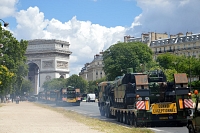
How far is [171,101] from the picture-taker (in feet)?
82.1

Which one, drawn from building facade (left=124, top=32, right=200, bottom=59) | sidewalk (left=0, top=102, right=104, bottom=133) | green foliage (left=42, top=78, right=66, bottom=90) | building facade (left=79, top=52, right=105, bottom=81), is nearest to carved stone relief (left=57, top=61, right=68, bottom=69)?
building facade (left=79, top=52, right=105, bottom=81)

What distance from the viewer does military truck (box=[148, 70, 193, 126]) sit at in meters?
24.1

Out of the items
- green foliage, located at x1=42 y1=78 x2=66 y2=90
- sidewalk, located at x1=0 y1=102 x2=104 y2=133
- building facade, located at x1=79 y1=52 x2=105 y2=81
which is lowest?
sidewalk, located at x1=0 y1=102 x2=104 y2=133

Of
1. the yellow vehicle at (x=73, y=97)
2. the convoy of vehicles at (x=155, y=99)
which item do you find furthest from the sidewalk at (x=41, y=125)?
the yellow vehicle at (x=73, y=97)

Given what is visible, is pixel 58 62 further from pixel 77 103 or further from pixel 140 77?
pixel 140 77

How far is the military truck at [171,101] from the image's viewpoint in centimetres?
2414

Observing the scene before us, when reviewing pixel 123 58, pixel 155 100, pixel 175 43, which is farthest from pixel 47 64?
pixel 155 100

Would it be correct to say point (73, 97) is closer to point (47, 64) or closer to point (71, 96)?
point (71, 96)

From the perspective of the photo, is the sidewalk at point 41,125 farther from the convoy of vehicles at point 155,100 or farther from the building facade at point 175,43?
the building facade at point 175,43

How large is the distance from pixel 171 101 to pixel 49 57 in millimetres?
148520

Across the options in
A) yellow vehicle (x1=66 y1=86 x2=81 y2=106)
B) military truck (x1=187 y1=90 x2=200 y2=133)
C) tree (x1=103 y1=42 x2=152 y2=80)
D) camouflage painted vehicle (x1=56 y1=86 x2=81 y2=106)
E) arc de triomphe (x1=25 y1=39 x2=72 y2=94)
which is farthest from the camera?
arc de triomphe (x1=25 y1=39 x2=72 y2=94)

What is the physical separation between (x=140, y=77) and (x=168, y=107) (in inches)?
90.0

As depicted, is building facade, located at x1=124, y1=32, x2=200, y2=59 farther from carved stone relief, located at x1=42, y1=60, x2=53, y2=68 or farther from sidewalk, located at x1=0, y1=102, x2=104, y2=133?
sidewalk, located at x1=0, y1=102, x2=104, y2=133

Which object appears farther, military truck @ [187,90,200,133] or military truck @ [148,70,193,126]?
military truck @ [148,70,193,126]
